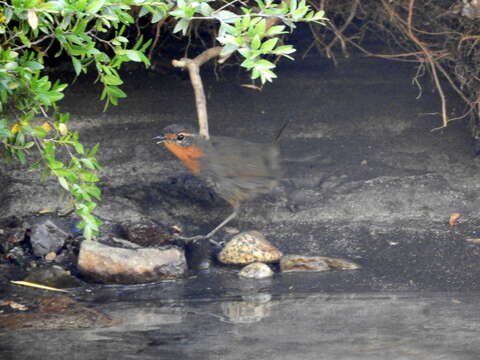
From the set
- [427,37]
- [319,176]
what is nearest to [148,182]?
[319,176]

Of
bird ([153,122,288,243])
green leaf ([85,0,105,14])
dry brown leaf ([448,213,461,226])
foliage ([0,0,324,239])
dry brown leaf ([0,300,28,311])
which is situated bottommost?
dry brown leaf ([0,300,28,311])

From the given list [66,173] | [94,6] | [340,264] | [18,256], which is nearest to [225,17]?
[94,6]

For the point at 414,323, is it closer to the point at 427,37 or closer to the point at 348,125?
the point at 348,125

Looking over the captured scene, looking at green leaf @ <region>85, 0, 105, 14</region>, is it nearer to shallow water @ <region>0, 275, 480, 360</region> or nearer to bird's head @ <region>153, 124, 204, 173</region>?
shallow water @ <region>0, 275, 480, 360</region>

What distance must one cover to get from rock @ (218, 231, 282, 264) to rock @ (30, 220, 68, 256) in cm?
108

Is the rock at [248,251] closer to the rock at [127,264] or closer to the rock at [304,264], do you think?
the rock at [304,264]

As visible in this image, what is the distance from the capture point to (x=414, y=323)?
3.86 meters

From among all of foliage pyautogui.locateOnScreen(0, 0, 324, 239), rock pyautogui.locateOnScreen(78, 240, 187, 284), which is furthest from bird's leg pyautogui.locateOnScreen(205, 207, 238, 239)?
foliage pyautogui.locateOnScreen(0, 0, 324, 239)

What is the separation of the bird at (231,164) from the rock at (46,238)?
0.83m

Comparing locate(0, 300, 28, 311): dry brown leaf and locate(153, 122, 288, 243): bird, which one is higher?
locate(153, 122, 288, 243): bird

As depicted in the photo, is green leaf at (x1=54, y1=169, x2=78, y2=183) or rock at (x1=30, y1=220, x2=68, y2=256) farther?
rock at (x1=30, y1=220, x2=68, y2=256)

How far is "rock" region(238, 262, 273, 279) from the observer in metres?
4.76

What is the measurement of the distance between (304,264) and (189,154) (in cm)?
124

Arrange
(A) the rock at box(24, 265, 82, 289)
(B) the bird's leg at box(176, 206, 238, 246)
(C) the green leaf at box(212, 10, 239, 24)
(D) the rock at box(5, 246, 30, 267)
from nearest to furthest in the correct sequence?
(C) the green leaf at box(212, 10, 239, 24) → (A) the rock at box(24, 265, 82, 289) → (D) the rock at box(5, 246, 30, 267) → (B) the bird's leg at box(176, 206, 238, 246)
